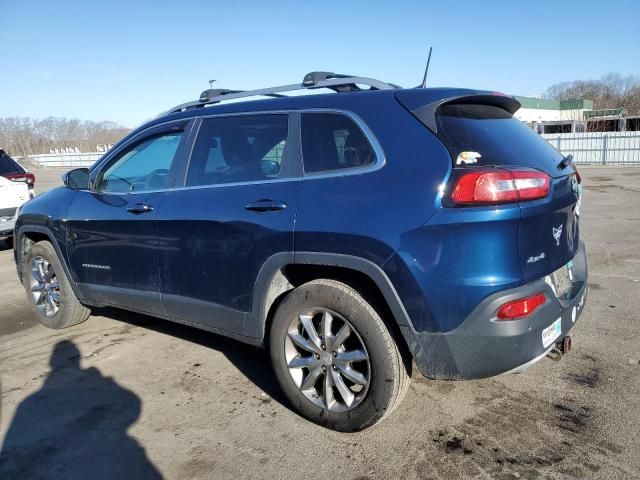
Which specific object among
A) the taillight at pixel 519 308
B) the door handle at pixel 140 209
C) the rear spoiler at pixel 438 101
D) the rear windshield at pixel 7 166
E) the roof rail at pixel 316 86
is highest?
the roof rail at pixel 316 86

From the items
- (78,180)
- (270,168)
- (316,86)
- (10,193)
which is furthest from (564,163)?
(10,193)

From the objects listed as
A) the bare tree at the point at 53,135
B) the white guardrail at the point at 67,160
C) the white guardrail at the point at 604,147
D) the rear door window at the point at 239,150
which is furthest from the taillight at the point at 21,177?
the bare tree at the point at 53,135

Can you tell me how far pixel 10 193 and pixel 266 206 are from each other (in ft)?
23.4

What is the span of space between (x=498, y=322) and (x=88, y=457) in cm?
228

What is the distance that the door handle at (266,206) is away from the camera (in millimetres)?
3012

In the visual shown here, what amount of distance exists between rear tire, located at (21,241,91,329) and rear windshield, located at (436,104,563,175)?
3674 millimetres

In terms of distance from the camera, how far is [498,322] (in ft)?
8.14

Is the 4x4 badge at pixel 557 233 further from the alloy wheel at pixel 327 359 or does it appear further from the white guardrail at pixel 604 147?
the white guardrail at pixel 604 147

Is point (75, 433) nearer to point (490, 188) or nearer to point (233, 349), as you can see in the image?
point (233, 349)

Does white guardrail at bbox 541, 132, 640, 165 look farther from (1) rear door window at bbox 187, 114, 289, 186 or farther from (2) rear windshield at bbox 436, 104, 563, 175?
(1) rear door window at bbox 187, 114, 289, 186

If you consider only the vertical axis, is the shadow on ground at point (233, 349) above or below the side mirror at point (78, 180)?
below

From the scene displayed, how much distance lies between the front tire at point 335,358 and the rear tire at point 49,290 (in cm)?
256

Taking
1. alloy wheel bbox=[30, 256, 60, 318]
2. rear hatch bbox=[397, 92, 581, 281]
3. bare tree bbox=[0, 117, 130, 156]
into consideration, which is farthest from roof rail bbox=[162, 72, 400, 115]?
bare tree bbox=[0, 117, 130, 156]

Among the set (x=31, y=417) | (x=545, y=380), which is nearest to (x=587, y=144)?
(x=545, y=380)
